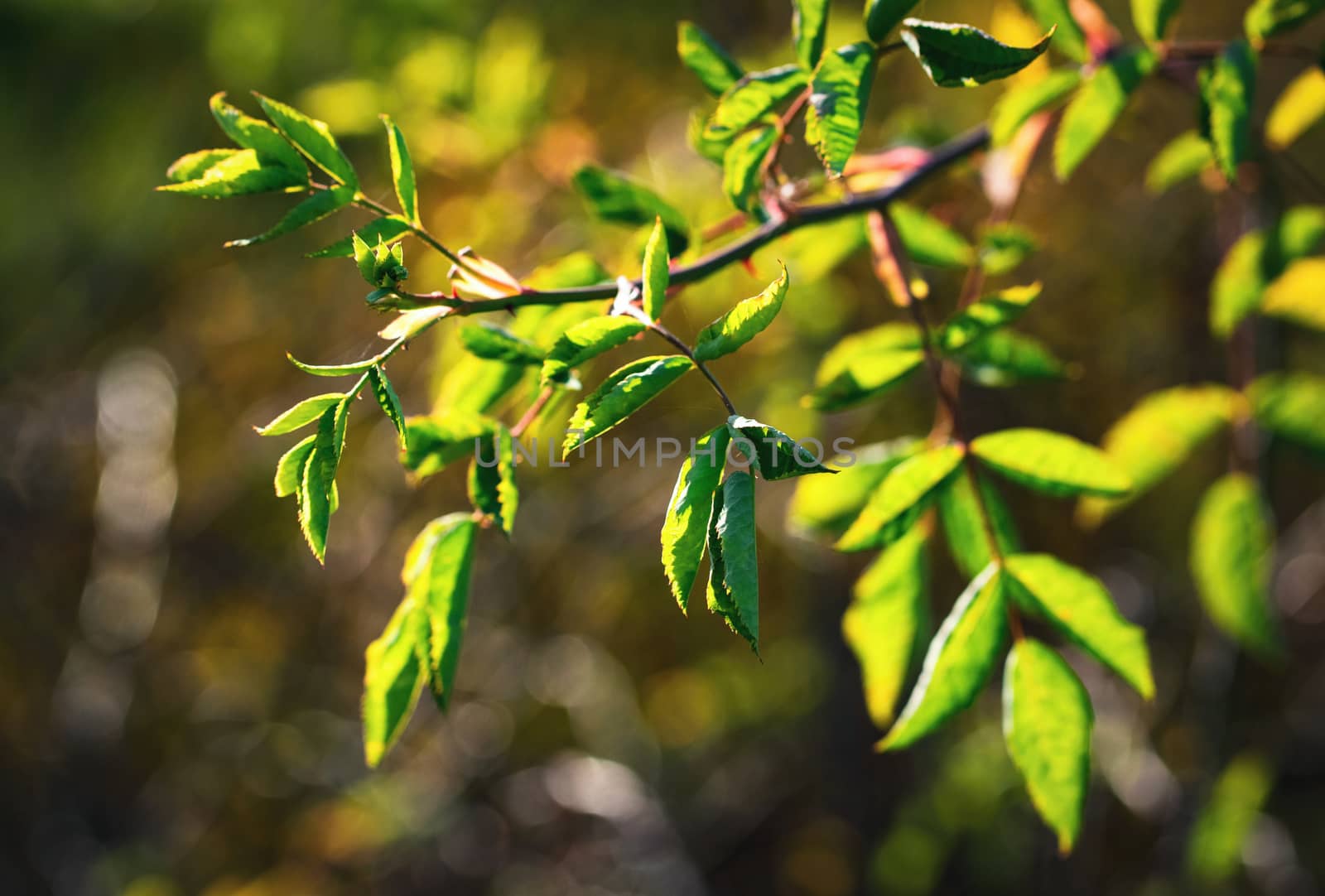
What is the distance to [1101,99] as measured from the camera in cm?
68

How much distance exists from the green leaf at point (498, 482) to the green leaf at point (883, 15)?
32 cm

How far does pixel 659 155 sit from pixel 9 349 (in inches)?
84.0

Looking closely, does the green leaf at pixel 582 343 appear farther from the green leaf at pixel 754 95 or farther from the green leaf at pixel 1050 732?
the green leaf at pixel 1050 732

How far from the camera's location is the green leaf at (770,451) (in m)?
0.42

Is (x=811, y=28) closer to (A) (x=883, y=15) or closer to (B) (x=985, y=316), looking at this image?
(A) (x=883, y=15)

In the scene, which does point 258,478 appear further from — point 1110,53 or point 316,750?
point 1110,53

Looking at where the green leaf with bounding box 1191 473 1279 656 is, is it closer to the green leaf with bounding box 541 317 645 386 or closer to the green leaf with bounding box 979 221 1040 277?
the green leaf with bounding box 979 221 1040 277

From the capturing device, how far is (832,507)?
808 mm

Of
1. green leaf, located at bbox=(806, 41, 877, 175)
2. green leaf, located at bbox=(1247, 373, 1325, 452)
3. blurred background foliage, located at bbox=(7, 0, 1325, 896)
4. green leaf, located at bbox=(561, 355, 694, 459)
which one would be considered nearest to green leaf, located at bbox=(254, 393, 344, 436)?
green leaf, located at bbox=(561, 355, 694, 459)

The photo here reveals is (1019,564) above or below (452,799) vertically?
above

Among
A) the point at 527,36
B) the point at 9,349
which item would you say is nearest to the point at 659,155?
the point at 527,36

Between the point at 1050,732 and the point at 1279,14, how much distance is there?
1.68ft

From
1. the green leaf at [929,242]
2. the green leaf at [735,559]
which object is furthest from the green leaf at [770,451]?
the green leaf at [929,242]

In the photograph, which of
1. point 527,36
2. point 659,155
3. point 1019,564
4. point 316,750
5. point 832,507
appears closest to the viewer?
point 1019,564
